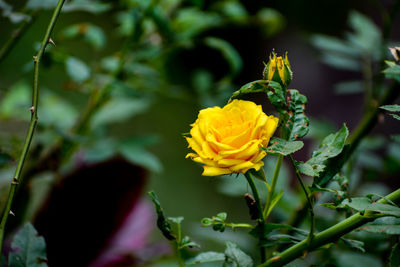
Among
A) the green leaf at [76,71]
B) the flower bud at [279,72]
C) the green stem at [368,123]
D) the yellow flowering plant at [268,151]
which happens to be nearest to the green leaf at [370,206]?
the yellow flowering plant at [268,151]

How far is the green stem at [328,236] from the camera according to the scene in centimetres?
29

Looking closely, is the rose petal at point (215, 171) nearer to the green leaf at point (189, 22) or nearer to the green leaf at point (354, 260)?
the green leaf at point (354, 260)

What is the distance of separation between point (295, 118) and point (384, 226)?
0.35ft

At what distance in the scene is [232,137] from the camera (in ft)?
0.90

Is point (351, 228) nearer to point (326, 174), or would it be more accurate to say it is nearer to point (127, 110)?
point (326, 174)

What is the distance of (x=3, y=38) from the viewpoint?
39.6 inches

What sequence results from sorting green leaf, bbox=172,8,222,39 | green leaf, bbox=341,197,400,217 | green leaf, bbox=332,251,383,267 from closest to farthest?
green leaf, bbox=341,197,400,217 → green leaf, bbox=332,251,383,267 → green leaf, bbox=172,8,222,39

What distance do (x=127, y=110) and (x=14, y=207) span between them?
275 mm

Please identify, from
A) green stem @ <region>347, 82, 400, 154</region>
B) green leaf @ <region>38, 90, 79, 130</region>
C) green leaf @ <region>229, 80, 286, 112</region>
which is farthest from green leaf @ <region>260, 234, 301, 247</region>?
green leaf @ <region>38, 90, 79, 130</region>

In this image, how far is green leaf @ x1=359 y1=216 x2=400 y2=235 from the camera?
0.28 m

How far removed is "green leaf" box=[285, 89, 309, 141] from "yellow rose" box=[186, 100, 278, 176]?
2cm

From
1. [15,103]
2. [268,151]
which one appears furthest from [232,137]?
[15,103]

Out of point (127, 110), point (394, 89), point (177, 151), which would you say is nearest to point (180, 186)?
point (177, 151)

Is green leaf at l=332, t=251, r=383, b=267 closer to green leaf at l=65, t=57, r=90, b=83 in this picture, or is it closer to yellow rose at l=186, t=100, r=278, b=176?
yellow rose at l=186, t=100, r=278, b=176
